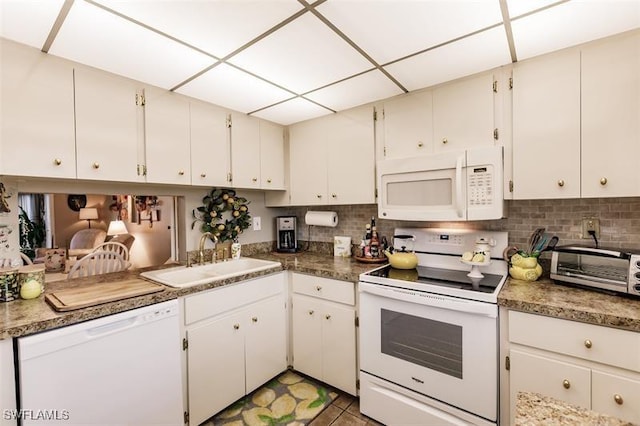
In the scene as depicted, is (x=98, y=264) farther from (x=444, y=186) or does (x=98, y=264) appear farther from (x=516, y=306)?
(x=516, y=306)

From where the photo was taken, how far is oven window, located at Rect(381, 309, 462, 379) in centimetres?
156

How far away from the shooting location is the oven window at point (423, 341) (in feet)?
5.10

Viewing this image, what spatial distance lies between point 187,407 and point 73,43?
77.8 inches

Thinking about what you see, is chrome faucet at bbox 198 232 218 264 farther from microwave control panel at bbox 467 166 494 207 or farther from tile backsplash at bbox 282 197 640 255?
microwave control panel at bbox 467 166 494 207

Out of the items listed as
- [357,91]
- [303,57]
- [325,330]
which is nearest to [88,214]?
[325,330]

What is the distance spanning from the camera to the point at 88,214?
296 centimetres

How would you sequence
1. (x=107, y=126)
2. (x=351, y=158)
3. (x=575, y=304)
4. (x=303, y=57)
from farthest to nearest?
(x=351, y=158) → (x=107, y=126) → (x=303, y=57) → (x=575, y=304)

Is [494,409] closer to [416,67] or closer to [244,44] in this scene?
[416,67]

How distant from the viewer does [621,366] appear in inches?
46.8

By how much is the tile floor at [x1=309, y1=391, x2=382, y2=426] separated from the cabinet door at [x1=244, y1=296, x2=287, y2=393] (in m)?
0.48

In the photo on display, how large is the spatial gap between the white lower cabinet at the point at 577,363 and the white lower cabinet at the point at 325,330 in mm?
915

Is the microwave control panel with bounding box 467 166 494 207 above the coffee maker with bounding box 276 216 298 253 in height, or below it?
above

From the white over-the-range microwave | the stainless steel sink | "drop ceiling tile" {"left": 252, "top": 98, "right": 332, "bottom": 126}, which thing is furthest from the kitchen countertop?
"drop ceiling tile" {"left": 252, "top": 98, "right": 332, "bottom": 126}

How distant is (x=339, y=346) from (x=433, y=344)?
67 centimetres
